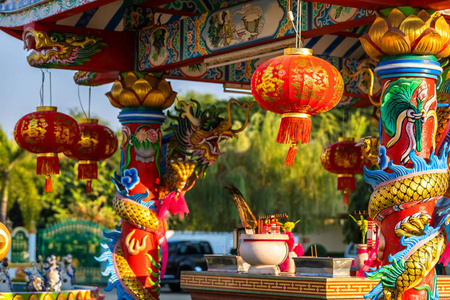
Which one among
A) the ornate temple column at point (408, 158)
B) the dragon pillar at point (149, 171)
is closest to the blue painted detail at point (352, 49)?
the dragon pillar at point (149, 171)

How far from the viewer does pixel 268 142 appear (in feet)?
71.2

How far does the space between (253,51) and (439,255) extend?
106 inches

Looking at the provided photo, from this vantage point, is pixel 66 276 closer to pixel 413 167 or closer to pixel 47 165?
pixel 47 165

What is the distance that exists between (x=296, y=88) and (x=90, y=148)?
15.9ft

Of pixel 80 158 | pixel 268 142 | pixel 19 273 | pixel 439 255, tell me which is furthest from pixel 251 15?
pixel 268 142

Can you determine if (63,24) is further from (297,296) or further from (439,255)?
(439,255)

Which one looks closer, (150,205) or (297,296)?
(297,296)

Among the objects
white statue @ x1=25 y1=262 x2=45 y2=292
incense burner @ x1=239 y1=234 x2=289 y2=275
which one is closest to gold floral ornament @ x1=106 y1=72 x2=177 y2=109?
incense burner @ x1=239 y1=234 x2=289 y2=275

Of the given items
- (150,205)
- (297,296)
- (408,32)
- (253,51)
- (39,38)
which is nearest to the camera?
(408,32)

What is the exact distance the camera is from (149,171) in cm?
899

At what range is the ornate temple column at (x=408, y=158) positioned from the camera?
5.80 meters

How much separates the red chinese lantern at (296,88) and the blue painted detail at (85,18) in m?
3.45

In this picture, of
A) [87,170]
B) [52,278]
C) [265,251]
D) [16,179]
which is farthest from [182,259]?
[265,251]

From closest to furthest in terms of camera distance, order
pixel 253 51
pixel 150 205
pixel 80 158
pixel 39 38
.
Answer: pixel 253 51 → pixel 39 38 → pixel 150 205 → pixel 80 158
